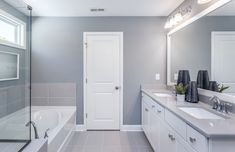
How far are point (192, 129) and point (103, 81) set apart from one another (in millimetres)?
2740

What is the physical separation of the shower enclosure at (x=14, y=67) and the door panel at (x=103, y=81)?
1204 mm

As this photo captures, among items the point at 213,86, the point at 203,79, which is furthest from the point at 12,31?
the point at 213,86

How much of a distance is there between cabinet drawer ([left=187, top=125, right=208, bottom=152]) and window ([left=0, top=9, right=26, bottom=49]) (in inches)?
112

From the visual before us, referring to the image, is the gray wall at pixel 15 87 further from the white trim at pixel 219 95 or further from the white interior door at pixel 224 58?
the white interior door at pixel 224 58

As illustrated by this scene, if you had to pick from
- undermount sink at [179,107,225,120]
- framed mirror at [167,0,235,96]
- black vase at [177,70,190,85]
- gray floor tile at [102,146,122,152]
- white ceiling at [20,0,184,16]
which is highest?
white ceiling at [20,0,184,16]

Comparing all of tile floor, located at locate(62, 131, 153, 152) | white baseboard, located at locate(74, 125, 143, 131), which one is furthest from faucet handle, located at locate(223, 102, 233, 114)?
white baseboard, located at locate(74, 125, 143, 131)

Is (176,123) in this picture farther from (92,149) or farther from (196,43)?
(92,149)

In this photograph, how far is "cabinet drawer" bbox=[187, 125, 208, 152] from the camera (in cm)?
135

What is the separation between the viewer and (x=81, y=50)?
4062 mm

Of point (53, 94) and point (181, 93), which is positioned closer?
point (181, 93)

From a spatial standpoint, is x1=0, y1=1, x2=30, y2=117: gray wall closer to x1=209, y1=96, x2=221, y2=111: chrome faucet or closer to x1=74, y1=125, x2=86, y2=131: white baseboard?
x1=74, y1=125, x2=86, y2=131: white baseboard

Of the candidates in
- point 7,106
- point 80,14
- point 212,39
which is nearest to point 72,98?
point 7,106

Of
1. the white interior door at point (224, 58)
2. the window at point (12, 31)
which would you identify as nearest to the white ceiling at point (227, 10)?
the white interior door at point (224, 58)

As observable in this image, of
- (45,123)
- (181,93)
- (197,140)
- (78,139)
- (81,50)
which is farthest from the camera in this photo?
(81,50)
